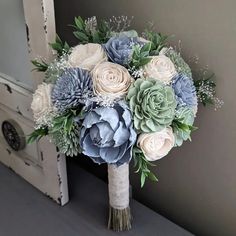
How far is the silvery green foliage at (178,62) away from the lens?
2.71ft

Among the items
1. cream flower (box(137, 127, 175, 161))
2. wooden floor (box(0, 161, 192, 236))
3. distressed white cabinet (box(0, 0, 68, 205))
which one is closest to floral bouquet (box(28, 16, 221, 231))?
cream flower (box(137, 127, 175, 161))

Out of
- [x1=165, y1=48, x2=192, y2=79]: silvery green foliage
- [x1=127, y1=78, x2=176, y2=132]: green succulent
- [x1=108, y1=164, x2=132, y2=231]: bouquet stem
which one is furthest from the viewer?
[x1=108, y1=164, x2=132, y2=231]: bouquet stem

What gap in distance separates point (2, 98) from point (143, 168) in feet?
1.88

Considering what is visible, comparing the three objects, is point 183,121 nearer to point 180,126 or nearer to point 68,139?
point 180,126

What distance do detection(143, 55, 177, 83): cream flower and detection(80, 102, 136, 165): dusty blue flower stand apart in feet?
0.29

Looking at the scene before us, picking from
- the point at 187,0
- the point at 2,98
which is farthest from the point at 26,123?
the point at 187,0

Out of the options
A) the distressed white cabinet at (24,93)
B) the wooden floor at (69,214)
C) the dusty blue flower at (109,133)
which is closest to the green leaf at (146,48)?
the dusty blue flower at (109,133)

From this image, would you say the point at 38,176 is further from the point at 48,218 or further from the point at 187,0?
the point at 187,0

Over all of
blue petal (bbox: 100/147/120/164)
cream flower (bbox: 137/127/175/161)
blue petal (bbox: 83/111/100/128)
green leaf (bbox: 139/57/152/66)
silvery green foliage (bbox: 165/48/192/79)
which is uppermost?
green leaf (bbox: 139/57/152/66)

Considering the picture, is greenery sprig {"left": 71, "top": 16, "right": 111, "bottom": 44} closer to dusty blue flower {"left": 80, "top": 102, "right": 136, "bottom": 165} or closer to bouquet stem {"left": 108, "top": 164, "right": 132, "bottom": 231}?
dusty blue flower {"left": 80, "top": 102, "right": 136, "bottom": 165}

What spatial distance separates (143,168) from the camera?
790mm

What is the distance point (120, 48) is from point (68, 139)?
0.70 feet

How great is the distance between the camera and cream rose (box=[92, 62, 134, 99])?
73cm

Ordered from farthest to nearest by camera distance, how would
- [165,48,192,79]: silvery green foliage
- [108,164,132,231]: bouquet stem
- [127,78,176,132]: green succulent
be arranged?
1. [108,164,132,231]: bouquet stem
2. [165,48,192,79]: silvery green foliage
3. [127,78,176,132]: green succulent
